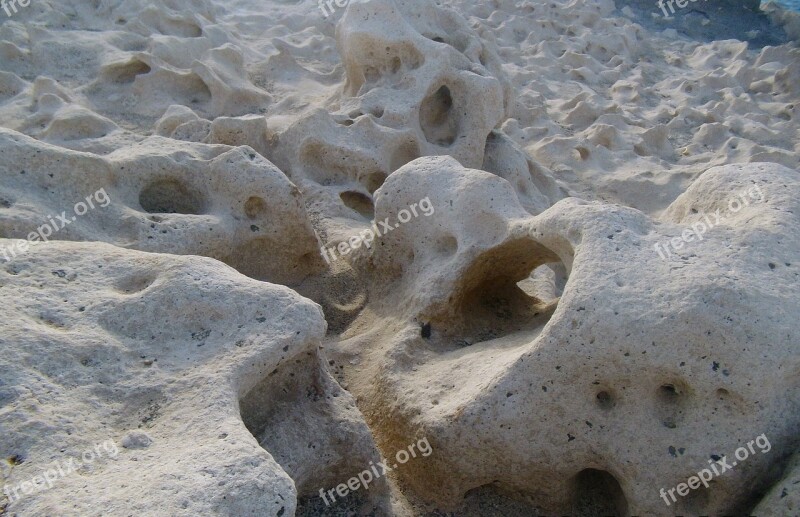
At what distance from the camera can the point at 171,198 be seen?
123 inches

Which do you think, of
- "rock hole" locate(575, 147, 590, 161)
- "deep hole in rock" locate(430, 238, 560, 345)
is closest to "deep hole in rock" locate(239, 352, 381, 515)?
"deep hole in rock" locate(430, 238, 560, 345)

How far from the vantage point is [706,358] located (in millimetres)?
2039

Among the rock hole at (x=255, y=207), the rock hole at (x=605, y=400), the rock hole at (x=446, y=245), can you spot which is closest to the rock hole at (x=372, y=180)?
the rock hole at (x=255, y=207)

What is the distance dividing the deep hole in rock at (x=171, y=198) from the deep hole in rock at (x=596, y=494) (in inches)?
76.8

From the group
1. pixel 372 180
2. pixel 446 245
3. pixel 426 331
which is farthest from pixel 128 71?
pixel 426 331

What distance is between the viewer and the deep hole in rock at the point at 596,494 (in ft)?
Result: 7.74

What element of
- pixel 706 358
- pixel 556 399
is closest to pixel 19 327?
pixel 556 399

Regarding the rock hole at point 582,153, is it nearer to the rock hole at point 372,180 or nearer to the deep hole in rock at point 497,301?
the rock hole at point 372,180

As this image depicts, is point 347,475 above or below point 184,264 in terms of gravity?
below

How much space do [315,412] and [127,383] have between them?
63 cm

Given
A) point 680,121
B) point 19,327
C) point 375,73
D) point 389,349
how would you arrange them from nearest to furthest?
1. point 19,327
2. point 389,349
3. point 375,73
4. point 680,121

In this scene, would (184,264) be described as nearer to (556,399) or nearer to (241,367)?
(241,367)

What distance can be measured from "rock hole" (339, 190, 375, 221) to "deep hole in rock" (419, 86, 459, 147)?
2.37 ft

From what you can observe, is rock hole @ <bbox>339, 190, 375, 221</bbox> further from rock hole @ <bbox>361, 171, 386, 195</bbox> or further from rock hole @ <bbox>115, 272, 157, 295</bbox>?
rock hole @ <bbox>115, 272, 157, 295</bbox>
